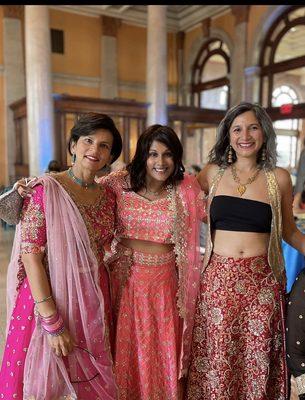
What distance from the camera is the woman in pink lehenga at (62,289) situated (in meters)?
1.32

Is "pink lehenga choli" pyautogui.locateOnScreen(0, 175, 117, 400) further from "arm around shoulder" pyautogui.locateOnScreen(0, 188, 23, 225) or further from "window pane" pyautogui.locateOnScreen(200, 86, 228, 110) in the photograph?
"window pane" pyautogui.locateOnScreen(200, 86, 228, 110)

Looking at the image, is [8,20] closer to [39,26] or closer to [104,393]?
[39,26]

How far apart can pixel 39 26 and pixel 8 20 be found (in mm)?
3361

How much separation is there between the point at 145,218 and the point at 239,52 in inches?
383

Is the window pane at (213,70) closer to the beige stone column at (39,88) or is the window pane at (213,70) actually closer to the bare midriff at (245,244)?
the beige stone column at (39,88)

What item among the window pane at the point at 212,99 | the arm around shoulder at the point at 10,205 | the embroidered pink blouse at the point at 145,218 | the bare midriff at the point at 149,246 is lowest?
the bare midriff at the point at 149,246

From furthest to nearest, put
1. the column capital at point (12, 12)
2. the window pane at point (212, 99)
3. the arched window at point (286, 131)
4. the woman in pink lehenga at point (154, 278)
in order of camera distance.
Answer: the window pane at point (212, 99)
the column capital at point (12, 12)
the arched window at point (286, 131)
the woman in pink lehenga at point (154, 278)

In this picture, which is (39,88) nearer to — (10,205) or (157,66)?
(157,66)

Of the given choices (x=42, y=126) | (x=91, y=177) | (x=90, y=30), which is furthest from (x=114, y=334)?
(x=90, y=30)

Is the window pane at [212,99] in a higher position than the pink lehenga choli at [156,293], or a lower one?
higher

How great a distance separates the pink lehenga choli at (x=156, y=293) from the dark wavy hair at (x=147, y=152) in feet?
0.18

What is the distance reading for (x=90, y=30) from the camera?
1150cm

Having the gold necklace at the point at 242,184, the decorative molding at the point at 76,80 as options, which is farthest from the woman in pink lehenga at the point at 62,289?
the decorative molding at the point at 76,80

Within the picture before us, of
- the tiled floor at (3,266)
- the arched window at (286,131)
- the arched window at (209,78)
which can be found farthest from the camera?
the arched window at (209,78)
